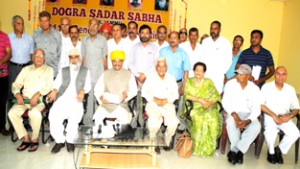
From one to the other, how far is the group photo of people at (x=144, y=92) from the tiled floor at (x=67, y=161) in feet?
0.31

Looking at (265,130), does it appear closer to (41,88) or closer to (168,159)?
(168,159)

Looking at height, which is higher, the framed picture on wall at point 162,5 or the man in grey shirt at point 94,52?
the framed picture on wall at point 162,5

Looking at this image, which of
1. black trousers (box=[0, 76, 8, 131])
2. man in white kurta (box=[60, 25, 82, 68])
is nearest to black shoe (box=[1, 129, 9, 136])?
black trousers (box=[0, 76, 8, 131])

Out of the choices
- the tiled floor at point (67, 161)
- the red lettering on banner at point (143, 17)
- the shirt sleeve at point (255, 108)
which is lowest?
the tiled floor at point (67, 161)

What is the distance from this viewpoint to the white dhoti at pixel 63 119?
423cm

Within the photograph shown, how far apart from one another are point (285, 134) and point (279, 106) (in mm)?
411

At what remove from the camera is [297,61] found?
739cm

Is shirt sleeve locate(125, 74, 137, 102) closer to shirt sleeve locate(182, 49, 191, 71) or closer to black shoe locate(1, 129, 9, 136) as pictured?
shirt sleeve locate(182, 49, 191, 71)

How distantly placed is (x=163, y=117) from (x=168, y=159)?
0.59 m

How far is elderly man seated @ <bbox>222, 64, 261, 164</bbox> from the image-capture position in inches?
165

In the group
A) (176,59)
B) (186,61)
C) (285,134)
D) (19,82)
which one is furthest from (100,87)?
(285,134)

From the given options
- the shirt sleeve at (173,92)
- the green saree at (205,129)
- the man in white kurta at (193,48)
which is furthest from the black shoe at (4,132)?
the man in white kurta at (193,48)

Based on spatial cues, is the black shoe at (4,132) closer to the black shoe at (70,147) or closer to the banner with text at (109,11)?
the black shoe at (70,147)

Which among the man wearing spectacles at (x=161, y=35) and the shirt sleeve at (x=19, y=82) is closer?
the shirt sleeve at (x=19, y=82)
